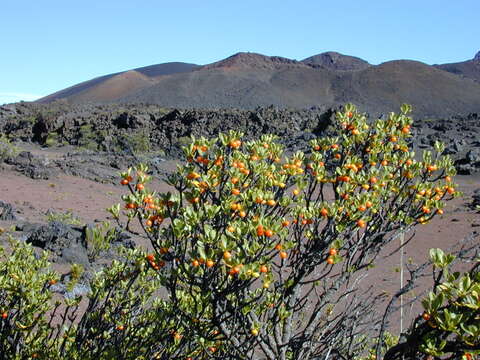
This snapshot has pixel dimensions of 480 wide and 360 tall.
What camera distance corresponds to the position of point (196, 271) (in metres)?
2.08

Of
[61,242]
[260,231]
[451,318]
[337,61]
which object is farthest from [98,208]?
[337,61]

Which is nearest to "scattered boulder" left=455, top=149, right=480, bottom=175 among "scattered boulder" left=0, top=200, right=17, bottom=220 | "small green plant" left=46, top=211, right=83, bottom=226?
"small green plant" left=46, top=211, right=83, bottom=226

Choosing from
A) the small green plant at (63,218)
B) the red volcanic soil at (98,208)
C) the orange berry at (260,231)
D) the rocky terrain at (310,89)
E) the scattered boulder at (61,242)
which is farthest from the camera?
the rocky terrain at (310,89)

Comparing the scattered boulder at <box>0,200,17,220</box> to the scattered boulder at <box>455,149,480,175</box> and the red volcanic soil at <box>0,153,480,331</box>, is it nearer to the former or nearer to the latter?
the red volcanic soil at <box>0,153,480,331</box>

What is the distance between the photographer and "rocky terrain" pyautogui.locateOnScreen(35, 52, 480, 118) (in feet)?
207

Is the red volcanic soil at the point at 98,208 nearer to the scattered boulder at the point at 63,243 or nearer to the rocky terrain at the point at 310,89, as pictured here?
the scattered boulder at the point at 63,243

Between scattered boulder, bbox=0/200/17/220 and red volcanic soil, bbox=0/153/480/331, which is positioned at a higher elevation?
scattered boulder, bbox=0/200/17/220

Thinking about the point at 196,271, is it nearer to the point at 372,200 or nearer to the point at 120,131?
the point at 372,200

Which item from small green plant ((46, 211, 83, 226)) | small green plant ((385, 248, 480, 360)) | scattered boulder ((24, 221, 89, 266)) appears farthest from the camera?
small green plant ((46, 211, 83, 226))

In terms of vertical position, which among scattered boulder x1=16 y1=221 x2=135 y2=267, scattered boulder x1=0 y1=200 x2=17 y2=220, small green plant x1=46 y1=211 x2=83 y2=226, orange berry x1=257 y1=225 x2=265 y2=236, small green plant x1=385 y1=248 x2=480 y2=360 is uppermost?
orange berry x1=257 y1=225 x2=265 y2=236

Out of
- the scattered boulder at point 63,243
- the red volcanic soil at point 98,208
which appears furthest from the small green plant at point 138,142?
the scattered boulder at point 63,243

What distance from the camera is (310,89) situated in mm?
72562

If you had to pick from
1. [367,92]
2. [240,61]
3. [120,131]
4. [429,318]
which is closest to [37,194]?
[429,318]

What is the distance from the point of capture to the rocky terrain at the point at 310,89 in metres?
63.2
